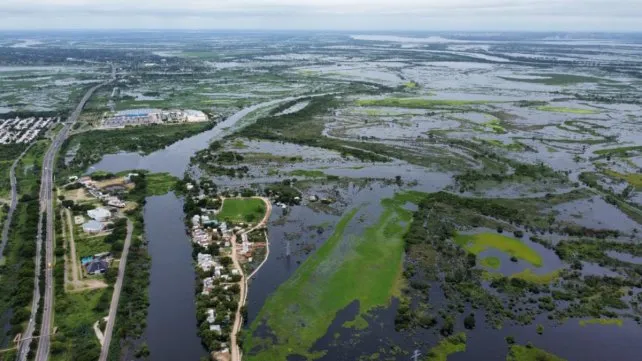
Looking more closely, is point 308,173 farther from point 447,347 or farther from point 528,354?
point 528,354

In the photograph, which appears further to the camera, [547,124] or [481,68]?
[481,68]

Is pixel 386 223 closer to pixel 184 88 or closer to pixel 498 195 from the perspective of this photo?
pixel 498 195

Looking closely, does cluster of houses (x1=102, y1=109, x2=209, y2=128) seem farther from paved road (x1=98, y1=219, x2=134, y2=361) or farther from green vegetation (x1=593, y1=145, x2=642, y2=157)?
green vegetation (x1=593, y1=145, x2=642, y2=157)

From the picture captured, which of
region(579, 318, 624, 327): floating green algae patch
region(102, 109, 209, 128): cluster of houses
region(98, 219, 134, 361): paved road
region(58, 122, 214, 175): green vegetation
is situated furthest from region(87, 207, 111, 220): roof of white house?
region(102, 109, 209, 128): cluster of houses

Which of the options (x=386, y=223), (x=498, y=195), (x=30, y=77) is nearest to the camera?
(x=386, y=223)

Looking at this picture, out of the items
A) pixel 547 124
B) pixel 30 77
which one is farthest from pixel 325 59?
pixel 547 124

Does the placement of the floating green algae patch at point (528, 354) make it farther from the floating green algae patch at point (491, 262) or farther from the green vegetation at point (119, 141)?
the green vegetation at point (119, 141)
